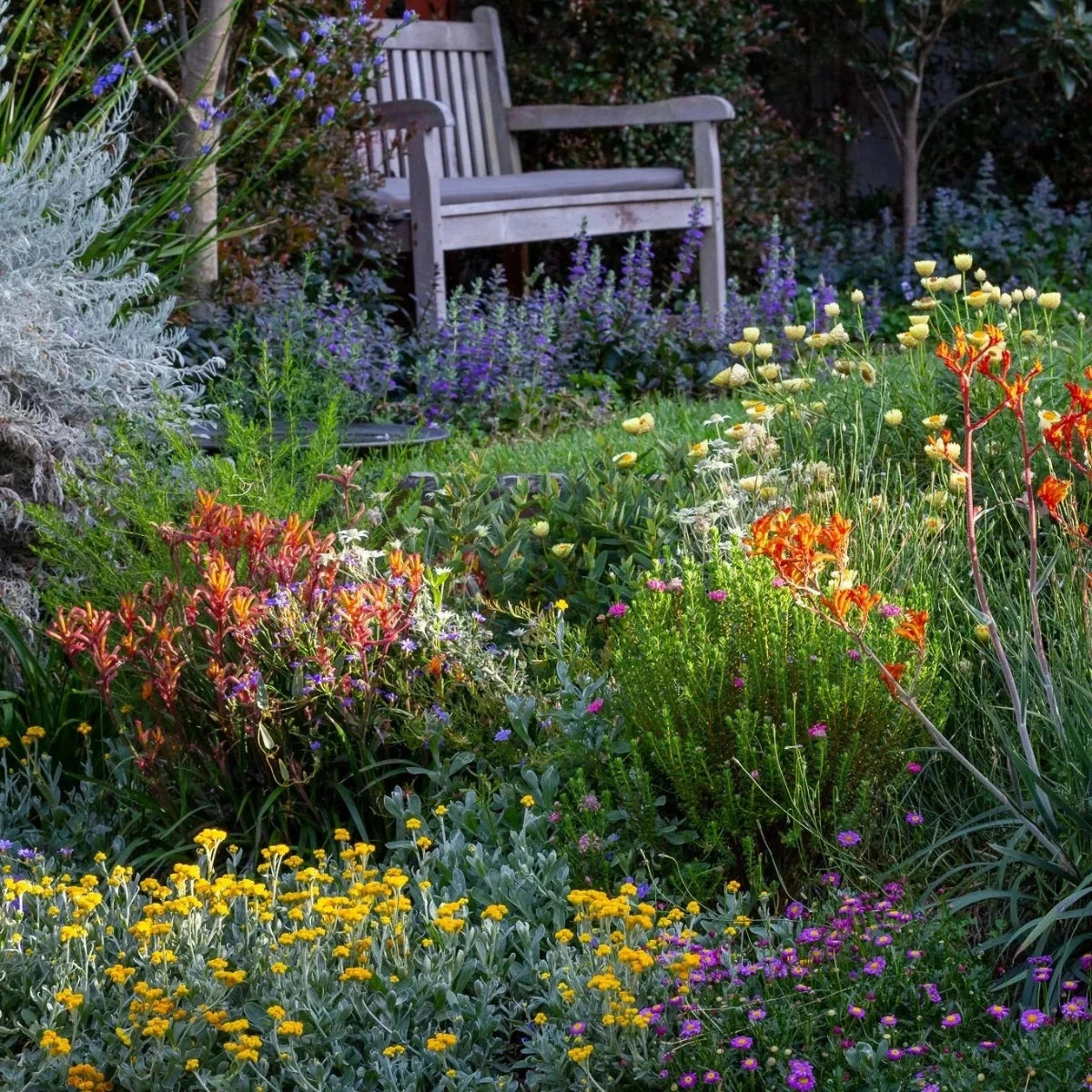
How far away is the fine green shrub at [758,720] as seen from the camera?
8.64 ft

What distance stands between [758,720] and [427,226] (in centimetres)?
425

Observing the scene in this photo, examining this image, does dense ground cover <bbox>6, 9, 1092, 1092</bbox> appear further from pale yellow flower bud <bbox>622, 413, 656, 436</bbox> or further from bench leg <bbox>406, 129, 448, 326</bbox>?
bench leg <bbox>406, 129, 448, 326</bbox>

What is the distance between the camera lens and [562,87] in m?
9.05

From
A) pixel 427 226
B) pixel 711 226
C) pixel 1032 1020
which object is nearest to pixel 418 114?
pixel 427 226

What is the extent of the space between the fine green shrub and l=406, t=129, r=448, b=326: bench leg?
394 cm

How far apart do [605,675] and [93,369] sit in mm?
1646

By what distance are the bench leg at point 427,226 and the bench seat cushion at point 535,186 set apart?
34 centimetres

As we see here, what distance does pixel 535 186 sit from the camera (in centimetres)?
743

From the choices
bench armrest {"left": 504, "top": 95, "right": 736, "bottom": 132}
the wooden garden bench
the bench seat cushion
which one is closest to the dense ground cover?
the wooden garden bench

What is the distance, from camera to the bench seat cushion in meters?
7.14

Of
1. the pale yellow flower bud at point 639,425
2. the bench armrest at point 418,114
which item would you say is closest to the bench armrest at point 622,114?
the bench armrest at point 418,114

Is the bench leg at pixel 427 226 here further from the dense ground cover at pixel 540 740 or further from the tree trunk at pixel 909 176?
the tree trunk at pixel 909 176

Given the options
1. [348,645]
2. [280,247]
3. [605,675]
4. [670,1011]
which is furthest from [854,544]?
[280,247]

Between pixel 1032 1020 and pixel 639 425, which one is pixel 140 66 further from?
pixel 1032 1020
